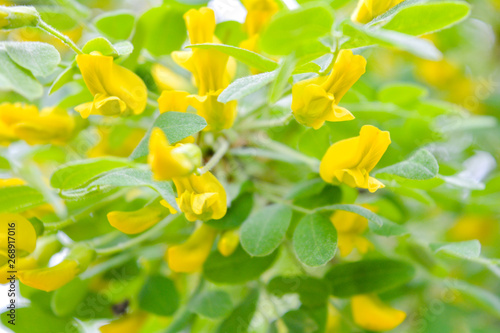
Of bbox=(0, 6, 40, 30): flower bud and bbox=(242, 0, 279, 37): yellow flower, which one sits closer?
bbox=(0, 6, 40, 30): flower bud

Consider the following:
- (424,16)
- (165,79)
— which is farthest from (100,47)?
(424,16)

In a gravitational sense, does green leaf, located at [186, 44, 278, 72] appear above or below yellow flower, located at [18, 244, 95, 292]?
above

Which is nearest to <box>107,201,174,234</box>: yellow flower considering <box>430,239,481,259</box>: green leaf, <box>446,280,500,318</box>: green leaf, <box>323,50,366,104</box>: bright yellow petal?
<box>323,50,366,104</box>: bright yellow petal

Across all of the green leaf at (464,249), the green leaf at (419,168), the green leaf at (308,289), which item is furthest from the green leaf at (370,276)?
the green leaf at (419,168)

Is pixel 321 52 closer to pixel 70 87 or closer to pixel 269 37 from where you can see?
pixel 269 37

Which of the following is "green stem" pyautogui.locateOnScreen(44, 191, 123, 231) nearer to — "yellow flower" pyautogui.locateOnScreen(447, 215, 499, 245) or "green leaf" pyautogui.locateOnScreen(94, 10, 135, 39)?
"green leaf" pyautogui.locateOnScreen(94, 10, 135, 39)

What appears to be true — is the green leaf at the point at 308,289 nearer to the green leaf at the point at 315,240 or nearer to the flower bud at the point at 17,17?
the green leaf at the point at 315,240

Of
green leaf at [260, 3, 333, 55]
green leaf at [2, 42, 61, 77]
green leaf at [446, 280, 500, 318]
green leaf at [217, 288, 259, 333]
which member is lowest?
green leaf at [446, 280, 500, 318]

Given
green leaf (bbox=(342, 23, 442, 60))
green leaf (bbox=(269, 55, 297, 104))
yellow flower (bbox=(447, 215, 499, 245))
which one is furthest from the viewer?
yellow flower (bbox=(447, 215, 499, 245))
